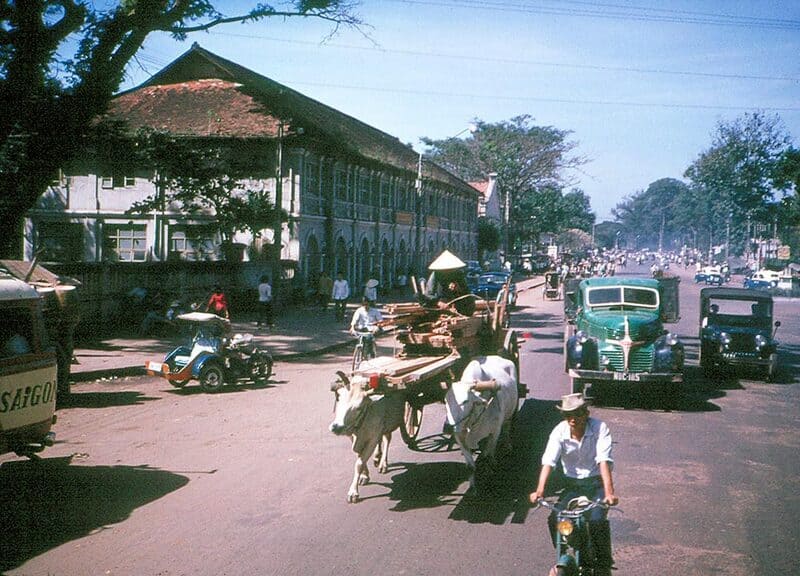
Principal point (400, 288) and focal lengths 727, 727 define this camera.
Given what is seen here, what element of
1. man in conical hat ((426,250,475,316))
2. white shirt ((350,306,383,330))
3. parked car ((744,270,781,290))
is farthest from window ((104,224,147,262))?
parked car ((744,270,781,290))

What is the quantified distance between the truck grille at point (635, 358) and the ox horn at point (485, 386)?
6.13 metres

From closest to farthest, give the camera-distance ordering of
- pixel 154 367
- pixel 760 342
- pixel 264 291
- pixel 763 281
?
pixel 154 367 → pixel 760 342 → pixel 264 291 → pixel 763 281

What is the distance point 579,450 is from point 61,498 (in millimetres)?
5525

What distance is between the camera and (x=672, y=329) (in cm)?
2647

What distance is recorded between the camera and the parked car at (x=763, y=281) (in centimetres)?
5201

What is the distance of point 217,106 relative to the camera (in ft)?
106

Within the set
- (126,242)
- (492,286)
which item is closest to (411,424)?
(126,242)

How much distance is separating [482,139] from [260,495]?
65404 millimetres

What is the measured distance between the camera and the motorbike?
16.8 ft

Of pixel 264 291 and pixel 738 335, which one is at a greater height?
pixel 264 291

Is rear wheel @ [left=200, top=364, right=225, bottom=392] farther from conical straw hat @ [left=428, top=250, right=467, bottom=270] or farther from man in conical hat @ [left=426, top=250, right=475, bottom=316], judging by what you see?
conical straw hat @ [left=428, top=250, right=467, bottom=270]

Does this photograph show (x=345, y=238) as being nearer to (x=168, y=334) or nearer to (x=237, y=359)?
(x=168, y=334)

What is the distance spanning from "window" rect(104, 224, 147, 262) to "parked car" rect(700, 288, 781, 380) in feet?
78.7

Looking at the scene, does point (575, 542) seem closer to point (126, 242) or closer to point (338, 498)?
point (338, 498)
